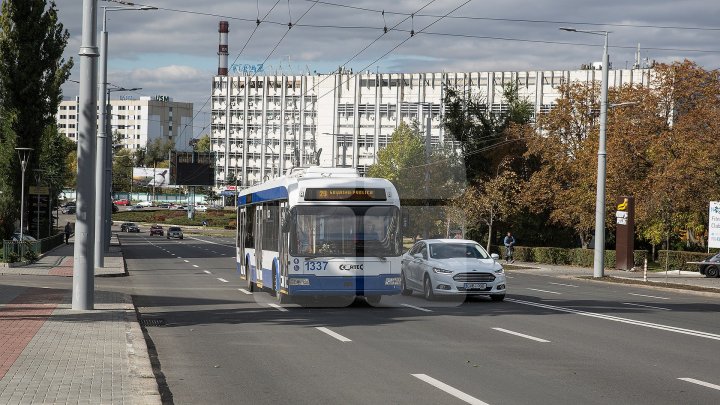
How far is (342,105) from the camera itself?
141 m

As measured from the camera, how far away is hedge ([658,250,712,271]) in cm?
4959

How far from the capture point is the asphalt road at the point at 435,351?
1096 cm

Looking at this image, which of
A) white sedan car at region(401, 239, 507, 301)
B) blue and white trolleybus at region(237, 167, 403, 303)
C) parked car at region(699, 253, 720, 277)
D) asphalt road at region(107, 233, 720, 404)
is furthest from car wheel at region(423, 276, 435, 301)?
parked car at region(699, 253, 720, 277)

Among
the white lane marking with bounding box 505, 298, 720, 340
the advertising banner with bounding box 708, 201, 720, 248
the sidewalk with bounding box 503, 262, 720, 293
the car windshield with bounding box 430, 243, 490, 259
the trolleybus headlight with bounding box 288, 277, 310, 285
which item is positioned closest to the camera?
the white lane marking with bounding box 505, 298, 720, 340

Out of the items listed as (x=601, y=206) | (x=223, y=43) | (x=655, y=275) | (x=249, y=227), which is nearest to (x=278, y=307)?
(x=249, y=227)

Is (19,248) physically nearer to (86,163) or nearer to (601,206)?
(601,206)

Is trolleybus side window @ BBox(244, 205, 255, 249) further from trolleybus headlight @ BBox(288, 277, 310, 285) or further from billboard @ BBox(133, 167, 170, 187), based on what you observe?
billboard @ BBox(133, 167, 170, 187)

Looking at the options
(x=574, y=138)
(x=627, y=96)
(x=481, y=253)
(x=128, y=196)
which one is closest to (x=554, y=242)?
(x=574, y=138)

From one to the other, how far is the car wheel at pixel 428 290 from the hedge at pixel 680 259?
26.7m

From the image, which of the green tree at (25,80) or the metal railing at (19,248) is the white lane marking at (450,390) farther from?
the green tree at (25,80)

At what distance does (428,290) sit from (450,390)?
48.9ft

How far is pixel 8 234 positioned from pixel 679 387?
46.1 m

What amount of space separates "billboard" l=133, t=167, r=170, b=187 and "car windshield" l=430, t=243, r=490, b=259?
145 m

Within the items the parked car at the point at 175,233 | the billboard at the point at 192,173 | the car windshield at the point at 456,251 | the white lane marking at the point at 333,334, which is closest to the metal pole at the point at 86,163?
the white lane marking at the point at 333,334
